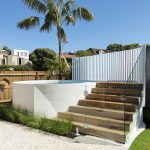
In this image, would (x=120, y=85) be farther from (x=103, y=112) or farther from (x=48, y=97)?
(x=48, y=97)

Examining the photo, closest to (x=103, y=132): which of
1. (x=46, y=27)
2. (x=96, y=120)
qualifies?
(x=96, y=120)

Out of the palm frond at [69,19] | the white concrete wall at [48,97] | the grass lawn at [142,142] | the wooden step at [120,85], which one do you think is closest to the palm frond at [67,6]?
the palm frond at [69,19]

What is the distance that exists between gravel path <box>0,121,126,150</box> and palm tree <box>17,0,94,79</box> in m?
6.43

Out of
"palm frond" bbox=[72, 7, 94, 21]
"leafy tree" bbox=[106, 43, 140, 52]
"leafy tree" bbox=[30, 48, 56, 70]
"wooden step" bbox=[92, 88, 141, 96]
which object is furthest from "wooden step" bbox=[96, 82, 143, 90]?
"leafy tree" bbox=[30, 48, 56, 70]

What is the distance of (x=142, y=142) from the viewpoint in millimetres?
Result: 6137

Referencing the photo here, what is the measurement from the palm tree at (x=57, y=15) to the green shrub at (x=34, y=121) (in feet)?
16.2

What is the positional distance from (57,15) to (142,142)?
331 inches

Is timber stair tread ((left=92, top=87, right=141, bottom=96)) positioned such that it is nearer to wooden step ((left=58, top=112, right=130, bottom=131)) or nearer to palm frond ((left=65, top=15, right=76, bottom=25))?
wooden step ((left=58, top=112, right=130, bottom=131))

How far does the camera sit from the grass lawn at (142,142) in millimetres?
5781

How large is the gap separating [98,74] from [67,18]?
3.50 meters

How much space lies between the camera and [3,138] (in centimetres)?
652

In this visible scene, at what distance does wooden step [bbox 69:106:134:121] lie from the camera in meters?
6.98

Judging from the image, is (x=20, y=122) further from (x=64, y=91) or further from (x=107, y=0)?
(x=107, y=0)

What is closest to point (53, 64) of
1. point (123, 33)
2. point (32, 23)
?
point (32, 23)
